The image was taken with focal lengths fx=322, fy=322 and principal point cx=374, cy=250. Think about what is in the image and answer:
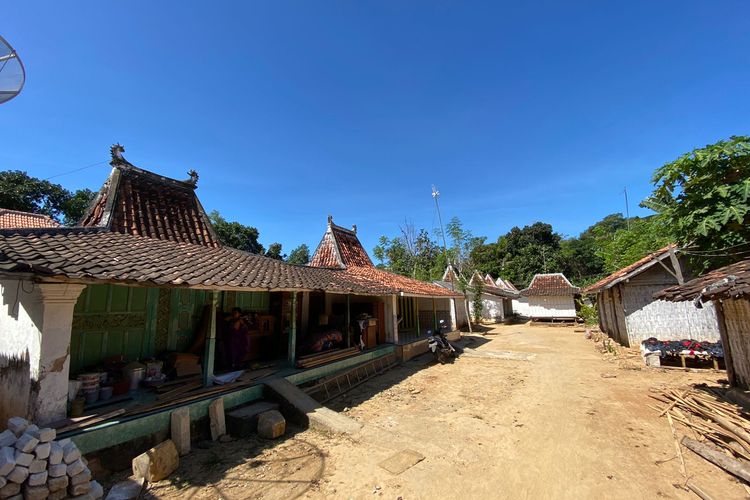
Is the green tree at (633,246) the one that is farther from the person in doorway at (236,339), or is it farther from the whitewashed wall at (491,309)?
the person in doorway at (236,339)

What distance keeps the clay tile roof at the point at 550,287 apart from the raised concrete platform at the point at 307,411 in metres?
27.5

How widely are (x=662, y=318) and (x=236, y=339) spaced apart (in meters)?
14.7

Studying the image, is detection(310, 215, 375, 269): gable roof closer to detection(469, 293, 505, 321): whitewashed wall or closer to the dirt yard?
the dirt yard

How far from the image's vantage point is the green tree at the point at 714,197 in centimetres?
782

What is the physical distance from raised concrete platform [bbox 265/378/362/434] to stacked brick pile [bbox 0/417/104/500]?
3014 mm

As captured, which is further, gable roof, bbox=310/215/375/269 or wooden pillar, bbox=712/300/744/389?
gable roof, bbox=310/215/375/269

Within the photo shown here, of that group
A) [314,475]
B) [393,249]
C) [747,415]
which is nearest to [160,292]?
[314,475]

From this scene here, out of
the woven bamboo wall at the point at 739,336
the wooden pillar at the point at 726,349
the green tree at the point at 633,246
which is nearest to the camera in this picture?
the woven bamboo wall at the point at 739,336

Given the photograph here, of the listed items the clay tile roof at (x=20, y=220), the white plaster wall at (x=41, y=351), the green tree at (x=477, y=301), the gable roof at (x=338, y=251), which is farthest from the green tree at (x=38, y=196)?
the green tree at (x=477, y=301)

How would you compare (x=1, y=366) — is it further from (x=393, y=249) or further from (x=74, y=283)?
(x=393, y=249)

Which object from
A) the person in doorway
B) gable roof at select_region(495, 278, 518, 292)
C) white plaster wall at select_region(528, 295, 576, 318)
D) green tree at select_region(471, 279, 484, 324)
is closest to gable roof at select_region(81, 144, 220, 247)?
the person in doorway

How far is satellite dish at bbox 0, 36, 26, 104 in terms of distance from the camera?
432 centimetres

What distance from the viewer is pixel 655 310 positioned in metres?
12.2

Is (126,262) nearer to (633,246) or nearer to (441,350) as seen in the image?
(441,350)
